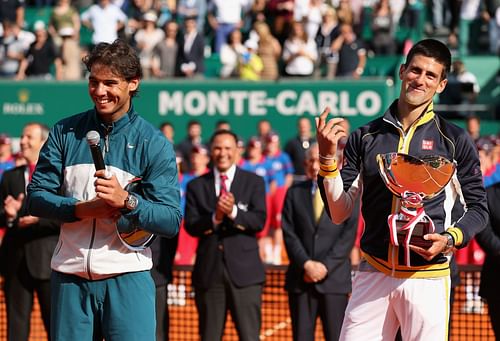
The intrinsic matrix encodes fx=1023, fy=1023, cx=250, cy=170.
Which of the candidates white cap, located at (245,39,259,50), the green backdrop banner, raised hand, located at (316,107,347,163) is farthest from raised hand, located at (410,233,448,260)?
white cap, located at (245,39,259,50)

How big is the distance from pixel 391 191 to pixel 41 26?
55.2 ft

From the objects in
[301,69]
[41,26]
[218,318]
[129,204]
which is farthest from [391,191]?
[41,26]

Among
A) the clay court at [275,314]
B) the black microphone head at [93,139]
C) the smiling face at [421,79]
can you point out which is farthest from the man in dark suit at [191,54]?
the black microphone head at [93,139]

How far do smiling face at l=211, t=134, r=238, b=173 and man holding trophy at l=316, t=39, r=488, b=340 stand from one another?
10.4ft

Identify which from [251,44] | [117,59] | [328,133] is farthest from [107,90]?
[251,44]

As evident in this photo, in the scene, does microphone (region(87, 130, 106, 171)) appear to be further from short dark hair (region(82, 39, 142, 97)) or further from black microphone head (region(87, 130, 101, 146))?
short dark hair (region(82, 39, 142, 97))

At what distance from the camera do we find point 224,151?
9.23 metres

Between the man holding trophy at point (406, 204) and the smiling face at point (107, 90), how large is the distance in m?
1.10

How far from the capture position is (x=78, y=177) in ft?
17.8

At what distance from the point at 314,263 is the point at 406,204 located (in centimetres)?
300

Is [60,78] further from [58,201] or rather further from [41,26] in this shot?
[58,201]

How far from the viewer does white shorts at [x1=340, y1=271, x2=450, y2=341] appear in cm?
583

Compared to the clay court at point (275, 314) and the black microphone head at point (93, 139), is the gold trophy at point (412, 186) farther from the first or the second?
the clay court at point (275, 314)

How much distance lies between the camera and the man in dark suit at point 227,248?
29.3 feet
